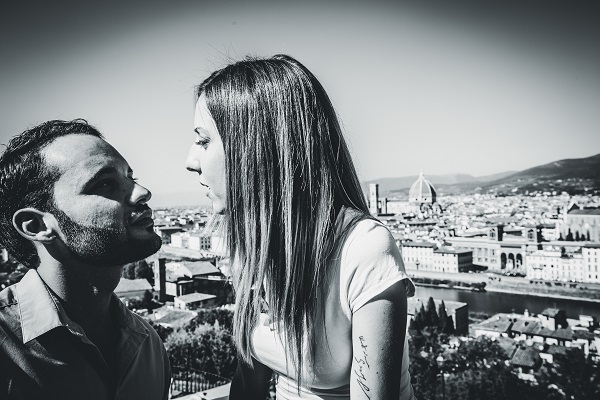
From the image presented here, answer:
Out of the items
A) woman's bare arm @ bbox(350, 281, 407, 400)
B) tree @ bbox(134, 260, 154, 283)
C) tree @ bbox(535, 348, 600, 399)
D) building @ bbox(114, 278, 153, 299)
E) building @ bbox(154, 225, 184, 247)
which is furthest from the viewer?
building @ bbox(154, 225, 184, 247)

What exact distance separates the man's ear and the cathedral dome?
36.1m

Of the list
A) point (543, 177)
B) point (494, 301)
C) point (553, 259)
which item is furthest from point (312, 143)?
point (543, 177)

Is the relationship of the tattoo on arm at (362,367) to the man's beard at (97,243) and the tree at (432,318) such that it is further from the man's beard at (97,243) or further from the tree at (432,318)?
the tree at (432,318)

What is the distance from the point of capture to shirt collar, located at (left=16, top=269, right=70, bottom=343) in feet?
1.69

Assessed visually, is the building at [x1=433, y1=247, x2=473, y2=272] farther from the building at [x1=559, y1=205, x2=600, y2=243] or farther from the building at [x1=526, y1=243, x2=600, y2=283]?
the building at [x1=559, y1=205, x2=600, y2=243]

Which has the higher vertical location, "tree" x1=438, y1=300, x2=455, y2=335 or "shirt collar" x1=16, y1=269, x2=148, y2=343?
"shirt collar" x1=16, y1=269, x2=148, y2=343

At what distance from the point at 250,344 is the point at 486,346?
766 centimetres

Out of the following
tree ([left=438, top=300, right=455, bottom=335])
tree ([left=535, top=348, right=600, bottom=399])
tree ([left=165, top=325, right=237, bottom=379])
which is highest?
tree ([left=165, top=325, right=237, bottom=379])

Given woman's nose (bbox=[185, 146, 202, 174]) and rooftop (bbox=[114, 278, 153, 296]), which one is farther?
rooftop (bbox=[114, 278, 153, 296])

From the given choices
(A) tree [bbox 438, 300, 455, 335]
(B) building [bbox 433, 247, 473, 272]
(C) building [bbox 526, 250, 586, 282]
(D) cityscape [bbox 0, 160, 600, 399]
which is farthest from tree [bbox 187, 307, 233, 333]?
(C) building [bbox 526, 250, 586, 282]

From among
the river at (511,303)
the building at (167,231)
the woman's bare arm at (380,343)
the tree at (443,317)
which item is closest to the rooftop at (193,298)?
the tree at (443,317)

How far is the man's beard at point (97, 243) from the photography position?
22.2 inches

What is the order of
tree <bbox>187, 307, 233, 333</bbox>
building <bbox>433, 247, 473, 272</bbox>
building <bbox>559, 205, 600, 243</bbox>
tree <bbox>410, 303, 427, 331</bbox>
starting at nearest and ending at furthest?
tree <bbox>187, 307, 233, 333</bbox> → tree <bbox>410, 303, 427, 331</bbox> → building <bbox>433, 247, 473, 272</bbox> → building <bbox>559, 205, 600, 243</bbox>

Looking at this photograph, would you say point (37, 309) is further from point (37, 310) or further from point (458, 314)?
point (458, 314)
